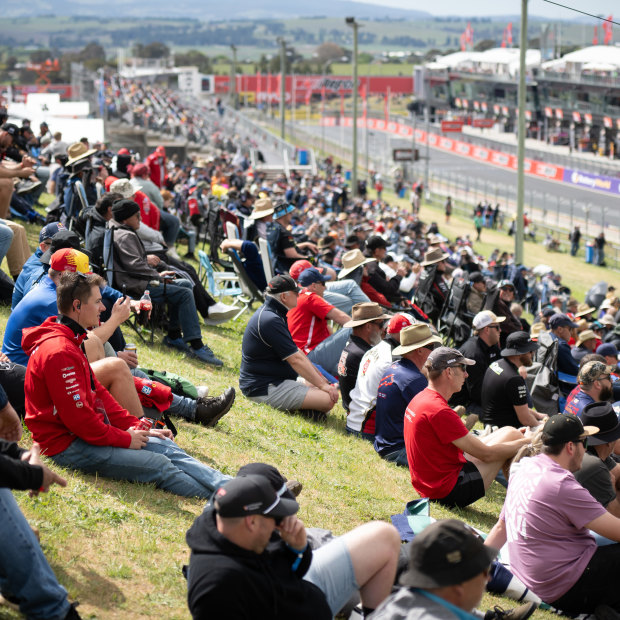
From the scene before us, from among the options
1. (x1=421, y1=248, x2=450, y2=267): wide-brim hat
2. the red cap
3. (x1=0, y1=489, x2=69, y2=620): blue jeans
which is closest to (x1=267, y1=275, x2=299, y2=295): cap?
the red cap

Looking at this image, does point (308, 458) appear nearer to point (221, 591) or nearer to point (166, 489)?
point (166, 489)

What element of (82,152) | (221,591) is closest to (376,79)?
(82,152)

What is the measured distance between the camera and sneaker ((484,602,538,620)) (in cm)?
502

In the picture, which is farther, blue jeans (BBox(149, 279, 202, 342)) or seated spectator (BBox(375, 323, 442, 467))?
blue jeans (BBox(149, 279, 202, 342))

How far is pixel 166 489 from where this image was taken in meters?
6.04

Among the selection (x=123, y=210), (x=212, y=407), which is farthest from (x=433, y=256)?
(x=212, y=407)

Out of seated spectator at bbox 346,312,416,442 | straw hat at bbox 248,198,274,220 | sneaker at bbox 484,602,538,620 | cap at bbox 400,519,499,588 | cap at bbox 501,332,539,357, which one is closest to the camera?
cap at bbox 400,519,499,588

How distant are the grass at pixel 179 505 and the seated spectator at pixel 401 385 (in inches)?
7.0

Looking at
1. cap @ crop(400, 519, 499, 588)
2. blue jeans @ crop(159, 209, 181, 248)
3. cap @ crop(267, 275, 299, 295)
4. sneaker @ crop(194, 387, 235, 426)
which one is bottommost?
sneaker @ crop(194, 387, 235, 426)

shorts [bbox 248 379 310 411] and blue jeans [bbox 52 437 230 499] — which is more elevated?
blue jeans [bbox 52 437 230 499]

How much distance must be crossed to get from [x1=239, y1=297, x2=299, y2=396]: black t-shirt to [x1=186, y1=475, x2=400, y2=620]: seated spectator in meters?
4.11

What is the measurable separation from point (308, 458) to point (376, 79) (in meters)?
149

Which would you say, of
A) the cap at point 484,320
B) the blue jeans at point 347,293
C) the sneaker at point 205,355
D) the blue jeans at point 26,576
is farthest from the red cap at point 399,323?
the blue jeans at point 26,576

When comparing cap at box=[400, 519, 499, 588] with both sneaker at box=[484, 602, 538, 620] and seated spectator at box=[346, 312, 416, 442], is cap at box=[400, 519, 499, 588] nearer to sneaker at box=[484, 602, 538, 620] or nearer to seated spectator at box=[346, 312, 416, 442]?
sneaker at box=[484, 602, 538, 620]
